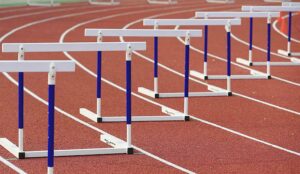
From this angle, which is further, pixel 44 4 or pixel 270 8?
pixel 44 4

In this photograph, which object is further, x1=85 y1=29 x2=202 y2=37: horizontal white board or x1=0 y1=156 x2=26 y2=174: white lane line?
x1=85 y1=29 x2=202 y2=37: horizontal white board

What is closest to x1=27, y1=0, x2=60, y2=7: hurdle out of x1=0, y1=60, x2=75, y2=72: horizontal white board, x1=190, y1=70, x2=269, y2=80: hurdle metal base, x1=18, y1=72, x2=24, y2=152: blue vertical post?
x1=190, y1=70, x2=269, y2=80: hurdle metal base

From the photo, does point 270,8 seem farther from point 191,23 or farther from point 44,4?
point 44,4

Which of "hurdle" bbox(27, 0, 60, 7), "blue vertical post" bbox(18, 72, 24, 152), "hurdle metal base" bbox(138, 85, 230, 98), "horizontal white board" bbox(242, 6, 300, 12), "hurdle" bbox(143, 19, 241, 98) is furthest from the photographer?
"hurdle" bbox(27, 0, 60, 7)

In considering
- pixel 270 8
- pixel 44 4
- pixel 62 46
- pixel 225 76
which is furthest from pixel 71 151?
pixel 44 4

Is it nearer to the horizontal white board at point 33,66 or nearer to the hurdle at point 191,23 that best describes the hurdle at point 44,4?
the hurdle at point 191,23

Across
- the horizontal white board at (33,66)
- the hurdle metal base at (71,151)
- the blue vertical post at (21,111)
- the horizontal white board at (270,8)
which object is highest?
the horizontal white board at (33,66)

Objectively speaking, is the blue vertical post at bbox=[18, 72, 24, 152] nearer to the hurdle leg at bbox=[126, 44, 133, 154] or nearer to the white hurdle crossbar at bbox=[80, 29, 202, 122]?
the hurdle leg at bbox=[126, 44, 133, 154]

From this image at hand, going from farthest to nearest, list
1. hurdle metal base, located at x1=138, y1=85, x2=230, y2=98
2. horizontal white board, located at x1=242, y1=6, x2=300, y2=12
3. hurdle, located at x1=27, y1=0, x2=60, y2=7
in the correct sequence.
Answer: hurdle, located at x1=27, y1=0, x2=60, y2=7
horizontal white board, located at x1=242, y1=6, x2=300, y2=12
hurdle metal base, located at x1=138, y1=85, x2=230, y2=98

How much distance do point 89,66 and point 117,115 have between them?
12.1ft

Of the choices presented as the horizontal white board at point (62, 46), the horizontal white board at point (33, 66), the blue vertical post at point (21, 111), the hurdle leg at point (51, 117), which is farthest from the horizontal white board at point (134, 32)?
the hurdle leg at point (51, 117)

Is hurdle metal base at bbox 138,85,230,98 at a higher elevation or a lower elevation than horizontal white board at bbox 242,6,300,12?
lower

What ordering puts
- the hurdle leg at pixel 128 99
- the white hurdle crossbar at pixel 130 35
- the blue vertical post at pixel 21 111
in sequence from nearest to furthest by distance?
the blue vertical post at pixel 21 111
the hurdle leg at pixel 128 99
the white hurdle crossbar at pixel 130 35

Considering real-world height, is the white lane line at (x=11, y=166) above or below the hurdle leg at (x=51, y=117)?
below
